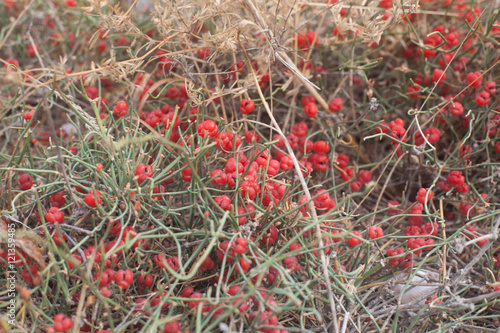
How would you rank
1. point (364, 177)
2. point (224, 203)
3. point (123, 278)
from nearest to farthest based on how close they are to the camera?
point (123, 278), point (224, 203), point (364, 177)

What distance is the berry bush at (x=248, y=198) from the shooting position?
1.21 meters

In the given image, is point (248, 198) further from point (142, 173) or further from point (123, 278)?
point (123, 278)

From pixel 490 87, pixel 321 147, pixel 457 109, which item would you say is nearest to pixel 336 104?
pixel 321 147

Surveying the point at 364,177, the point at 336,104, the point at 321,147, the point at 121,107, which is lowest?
the point at 364,177

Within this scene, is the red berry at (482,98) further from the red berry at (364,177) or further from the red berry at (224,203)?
the red berry at (224,203)

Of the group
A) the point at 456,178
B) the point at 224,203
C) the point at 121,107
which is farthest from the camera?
the point at 456,178

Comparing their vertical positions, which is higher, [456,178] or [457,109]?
[457,109]

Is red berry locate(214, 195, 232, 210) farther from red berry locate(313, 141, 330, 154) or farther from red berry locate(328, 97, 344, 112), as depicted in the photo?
red berry locate(328, 97, 344, 112)

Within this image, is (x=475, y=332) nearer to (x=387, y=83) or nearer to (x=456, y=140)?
(x=456, y=140)

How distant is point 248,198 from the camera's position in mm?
1336

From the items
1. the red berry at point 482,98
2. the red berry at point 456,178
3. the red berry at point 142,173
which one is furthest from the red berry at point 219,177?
the red berry at point 482,98

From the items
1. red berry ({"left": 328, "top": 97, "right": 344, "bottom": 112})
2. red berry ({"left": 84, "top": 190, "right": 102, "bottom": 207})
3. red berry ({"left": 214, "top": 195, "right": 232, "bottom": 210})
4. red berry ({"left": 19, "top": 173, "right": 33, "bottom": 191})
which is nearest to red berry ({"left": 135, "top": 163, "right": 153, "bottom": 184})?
red berry ({"left": 84, "top": 190, "right": 102, "bottom": 207})

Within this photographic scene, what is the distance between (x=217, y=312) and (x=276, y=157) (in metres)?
0.71

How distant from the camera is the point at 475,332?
144 cm
